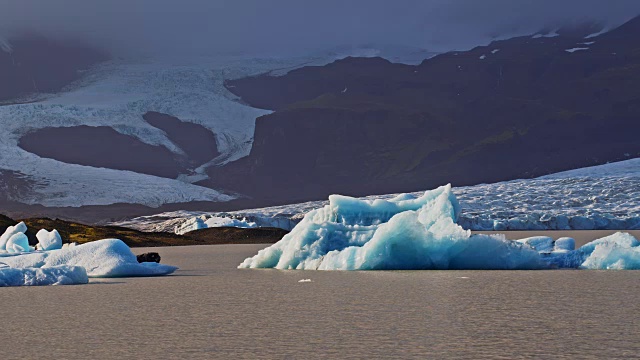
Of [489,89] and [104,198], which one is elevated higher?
[489,89]

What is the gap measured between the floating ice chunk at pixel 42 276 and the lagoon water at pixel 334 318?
0.40m

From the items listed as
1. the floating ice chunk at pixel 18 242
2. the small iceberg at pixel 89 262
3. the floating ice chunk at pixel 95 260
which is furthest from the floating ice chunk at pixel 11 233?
the floating ice chunk at pixel 95 260

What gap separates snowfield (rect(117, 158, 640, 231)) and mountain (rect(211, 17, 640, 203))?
4515 centimetres

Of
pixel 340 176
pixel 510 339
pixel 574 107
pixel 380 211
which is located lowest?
pixel 510 339

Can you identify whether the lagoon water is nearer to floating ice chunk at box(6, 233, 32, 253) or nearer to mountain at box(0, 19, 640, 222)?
floating ice chunk at box(6, 233, 32, 253)

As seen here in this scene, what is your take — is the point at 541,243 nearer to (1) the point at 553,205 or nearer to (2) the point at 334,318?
(2) the point at 334,318

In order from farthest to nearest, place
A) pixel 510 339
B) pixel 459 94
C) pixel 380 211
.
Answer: pixel 459 94 → pixel 380 211 → pixel 510 339

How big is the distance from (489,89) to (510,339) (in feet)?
445

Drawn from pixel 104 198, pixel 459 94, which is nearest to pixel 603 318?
pixel 104 198

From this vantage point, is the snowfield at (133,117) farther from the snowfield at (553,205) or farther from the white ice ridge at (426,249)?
the white ice ridge at (426,249)

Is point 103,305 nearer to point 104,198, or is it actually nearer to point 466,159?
point 104,198

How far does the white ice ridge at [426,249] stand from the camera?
54.9 ft

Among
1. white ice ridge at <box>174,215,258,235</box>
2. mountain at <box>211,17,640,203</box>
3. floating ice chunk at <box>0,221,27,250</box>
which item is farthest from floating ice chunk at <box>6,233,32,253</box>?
mountain at <box>211,17,640,203</box>

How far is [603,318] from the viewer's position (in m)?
9.25
